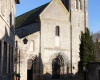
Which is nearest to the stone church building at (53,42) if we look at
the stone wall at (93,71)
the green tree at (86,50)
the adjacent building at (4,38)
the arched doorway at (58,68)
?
the arched doorway at (58,68)

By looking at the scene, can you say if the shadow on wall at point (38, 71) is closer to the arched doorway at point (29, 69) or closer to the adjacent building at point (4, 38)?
the arched doorway at point (29, 69)

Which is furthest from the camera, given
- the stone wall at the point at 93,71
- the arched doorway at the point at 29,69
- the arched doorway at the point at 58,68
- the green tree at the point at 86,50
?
the arched doorway at the point at 58,68

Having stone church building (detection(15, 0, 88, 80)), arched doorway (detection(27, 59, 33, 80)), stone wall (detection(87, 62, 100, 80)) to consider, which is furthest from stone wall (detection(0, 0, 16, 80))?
arched doorway (detection(27, 59, 33, 80))

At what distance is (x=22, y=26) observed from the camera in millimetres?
42000

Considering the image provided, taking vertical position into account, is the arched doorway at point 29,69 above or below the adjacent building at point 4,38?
below

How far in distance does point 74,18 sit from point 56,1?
471cm

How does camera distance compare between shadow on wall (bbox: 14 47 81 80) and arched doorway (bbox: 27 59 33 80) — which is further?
arched doorway (bbox: 27 59 33 80)

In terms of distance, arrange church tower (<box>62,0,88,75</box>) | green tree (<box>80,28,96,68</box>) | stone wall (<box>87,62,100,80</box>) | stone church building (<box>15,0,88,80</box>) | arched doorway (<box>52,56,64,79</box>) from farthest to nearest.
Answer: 1. church tower (<box>62,0,88,75</box>)
2. arched doorway (<box>52,56,64,79</box>)
3. stone church building (<box>15,0,88,80</box>)
4. green tree (<box>80,28,96,68</box>)
5. stone wall (<box>87,62,100,80</box>)

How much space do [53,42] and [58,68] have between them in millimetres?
4462

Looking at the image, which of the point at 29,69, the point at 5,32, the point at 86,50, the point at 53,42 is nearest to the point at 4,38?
the point at 5,32

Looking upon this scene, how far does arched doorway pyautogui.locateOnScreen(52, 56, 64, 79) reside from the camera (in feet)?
119

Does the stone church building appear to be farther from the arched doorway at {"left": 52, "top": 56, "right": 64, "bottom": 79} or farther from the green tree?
the green tree

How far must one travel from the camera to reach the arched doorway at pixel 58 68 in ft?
119

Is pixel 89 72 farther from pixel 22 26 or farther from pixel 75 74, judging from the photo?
pixel 22 26
